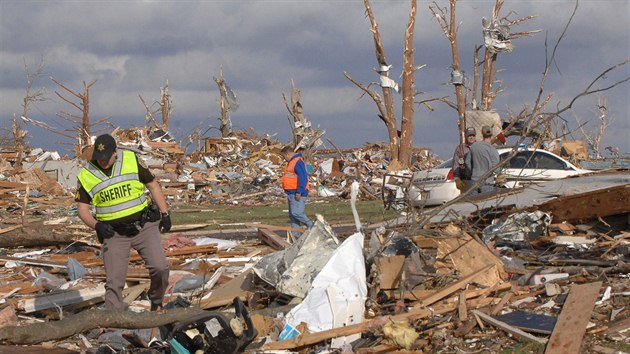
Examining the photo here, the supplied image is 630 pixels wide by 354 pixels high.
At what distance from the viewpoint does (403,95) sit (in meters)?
32.6

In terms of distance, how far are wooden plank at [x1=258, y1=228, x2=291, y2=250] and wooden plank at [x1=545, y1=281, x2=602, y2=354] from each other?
4.43 metres

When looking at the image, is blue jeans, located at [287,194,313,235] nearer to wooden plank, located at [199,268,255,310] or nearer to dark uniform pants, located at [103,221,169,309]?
wooden plank, located at [199,268,255,310]

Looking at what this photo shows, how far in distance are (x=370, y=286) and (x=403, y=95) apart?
1000 inches

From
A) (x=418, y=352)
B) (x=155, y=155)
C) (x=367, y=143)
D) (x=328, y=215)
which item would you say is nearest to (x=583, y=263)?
(x=418, y=352)

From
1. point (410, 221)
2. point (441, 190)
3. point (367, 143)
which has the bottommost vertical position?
point (367, 143)

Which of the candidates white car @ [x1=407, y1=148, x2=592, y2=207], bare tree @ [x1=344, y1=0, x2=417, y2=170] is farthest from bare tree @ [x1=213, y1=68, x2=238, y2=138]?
white car @ [x1=407, y1=148, x2=592, y2=207]

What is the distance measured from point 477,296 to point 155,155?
29.1 m

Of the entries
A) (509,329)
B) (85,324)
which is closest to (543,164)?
(509,329)

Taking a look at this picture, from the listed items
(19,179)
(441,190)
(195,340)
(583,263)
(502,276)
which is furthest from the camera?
(19,179)

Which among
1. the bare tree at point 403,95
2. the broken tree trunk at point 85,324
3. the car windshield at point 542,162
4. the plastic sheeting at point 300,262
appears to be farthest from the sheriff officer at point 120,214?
the bare tree at point 403,95

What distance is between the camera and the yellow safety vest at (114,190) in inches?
306

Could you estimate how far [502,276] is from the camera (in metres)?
8.31

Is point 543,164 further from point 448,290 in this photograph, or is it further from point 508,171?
point 448,290

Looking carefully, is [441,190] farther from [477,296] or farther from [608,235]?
[477,296]
